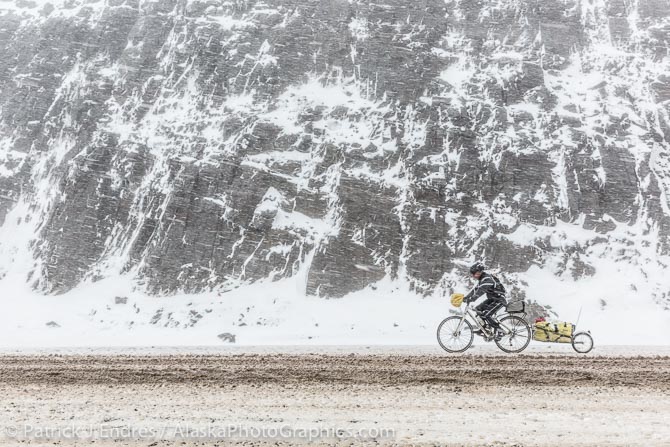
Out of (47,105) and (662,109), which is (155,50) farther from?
(662,109)

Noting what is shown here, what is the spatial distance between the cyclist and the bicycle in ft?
0.44

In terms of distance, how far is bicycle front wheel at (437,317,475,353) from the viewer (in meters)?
13.0

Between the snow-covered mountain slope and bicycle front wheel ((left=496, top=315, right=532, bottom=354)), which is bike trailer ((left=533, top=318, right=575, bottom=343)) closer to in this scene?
bicycle front wheel ((left=496, top=315, right=532, bottom=354))

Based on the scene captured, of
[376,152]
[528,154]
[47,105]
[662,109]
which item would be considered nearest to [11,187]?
[47,105]

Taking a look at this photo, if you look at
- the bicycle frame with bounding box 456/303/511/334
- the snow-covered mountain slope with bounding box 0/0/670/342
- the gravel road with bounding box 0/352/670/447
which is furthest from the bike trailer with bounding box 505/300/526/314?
the snow-covered mountain slope with bounding box 0/0/670/342

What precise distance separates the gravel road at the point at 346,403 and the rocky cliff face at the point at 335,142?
15193mm

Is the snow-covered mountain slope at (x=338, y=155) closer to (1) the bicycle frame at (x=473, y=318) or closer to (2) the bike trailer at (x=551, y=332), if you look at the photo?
(2) the bike trailer at (x=551, y=332)

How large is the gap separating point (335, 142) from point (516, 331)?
20.1 metres

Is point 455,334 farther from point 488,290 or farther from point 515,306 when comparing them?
point 515,306

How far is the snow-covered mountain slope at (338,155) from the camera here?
2569cm

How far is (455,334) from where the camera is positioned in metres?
13.2

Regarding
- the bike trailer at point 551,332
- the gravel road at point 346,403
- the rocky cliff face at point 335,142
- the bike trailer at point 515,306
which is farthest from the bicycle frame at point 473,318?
the rocky cliff face at point 335,142

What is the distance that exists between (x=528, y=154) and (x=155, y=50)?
29.4m

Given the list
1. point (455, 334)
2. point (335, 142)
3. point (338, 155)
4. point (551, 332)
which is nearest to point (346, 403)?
point (455, 334)
